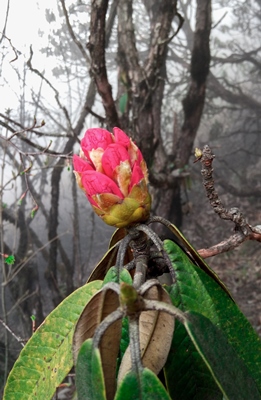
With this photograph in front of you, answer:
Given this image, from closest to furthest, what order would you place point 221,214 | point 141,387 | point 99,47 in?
point 141,387
point 221,214
point 99,47

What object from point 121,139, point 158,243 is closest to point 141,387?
point 158,243

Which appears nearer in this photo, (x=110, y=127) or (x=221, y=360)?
(x=221, y=360)

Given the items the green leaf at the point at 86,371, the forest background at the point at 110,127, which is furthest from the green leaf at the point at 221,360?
Result: the forest background at the point at 110,127

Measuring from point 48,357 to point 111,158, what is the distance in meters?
A: 0.28

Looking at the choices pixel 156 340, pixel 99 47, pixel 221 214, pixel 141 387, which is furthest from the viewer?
pixel 99 47

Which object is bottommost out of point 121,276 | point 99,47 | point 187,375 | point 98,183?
point 187,375

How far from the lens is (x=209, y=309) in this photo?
0.53 m

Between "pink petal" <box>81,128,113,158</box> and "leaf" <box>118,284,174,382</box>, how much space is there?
189 millimetres

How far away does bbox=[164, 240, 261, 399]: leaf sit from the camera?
530mm

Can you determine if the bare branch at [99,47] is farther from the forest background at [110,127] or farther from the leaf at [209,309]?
the leaf at [209,309]

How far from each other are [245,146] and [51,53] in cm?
399

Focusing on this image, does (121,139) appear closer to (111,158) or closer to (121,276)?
(111,158)

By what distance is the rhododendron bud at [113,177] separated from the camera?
523 mm

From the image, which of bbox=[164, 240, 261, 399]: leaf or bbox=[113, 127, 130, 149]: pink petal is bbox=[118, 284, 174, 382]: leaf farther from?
bbox=[113, 127, 130, 149]: pink petal
